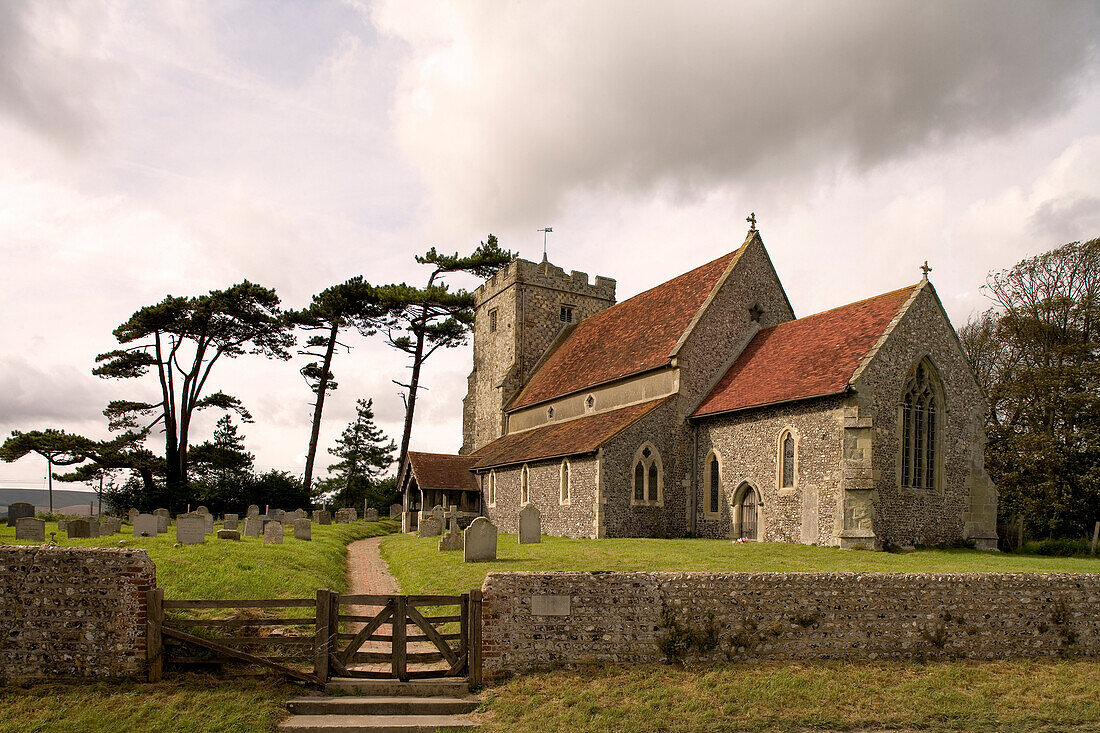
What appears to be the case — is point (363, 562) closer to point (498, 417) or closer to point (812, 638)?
point (812, 638)

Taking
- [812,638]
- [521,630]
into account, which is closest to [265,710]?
[521,630]

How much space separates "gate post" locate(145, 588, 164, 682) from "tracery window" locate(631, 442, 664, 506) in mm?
17141

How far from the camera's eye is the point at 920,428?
2244 cm

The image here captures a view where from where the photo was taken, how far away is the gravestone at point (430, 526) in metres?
27.1

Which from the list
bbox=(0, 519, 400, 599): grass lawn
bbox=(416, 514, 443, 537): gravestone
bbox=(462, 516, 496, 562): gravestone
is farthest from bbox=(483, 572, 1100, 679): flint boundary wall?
bbox=(416, 514, 443, 537): gravestone

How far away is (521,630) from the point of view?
992 centimetres

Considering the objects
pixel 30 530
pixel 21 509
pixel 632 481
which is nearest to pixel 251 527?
pixel 30 530

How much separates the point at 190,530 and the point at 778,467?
51.4 ft

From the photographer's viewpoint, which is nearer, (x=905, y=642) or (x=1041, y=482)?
(x=905, y=642)

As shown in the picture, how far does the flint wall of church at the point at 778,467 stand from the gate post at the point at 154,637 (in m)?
16.4

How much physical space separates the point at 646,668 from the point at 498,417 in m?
30.4

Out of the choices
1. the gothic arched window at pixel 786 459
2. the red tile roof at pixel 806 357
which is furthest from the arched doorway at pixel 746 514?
the red tile roof at pixel 806 357

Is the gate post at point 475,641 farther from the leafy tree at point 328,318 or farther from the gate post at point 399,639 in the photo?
the leafy tree at point 328,318

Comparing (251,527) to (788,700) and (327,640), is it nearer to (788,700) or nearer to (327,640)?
(327,640)
